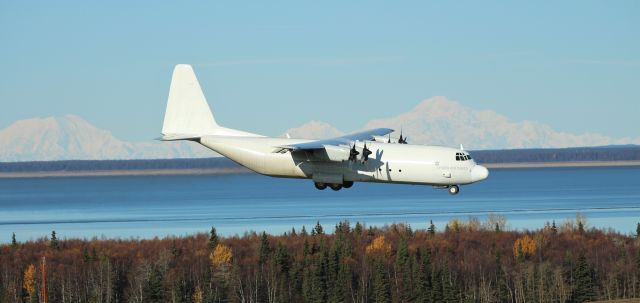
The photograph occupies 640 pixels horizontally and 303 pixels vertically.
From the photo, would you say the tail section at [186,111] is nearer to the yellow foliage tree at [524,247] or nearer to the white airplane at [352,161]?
the white airplane at [352,161]

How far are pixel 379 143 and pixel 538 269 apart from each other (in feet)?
349

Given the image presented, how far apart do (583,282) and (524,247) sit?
14693 millimetres

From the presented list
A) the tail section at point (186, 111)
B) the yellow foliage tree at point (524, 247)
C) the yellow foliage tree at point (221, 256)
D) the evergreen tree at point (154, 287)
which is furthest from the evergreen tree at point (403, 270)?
the tail section at point (186, 111)

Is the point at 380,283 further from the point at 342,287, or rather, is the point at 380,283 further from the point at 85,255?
the point at 85,255

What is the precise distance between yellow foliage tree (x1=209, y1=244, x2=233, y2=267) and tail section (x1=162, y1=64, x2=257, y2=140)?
92.4 m

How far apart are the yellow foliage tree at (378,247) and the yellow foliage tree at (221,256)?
22.7 meters

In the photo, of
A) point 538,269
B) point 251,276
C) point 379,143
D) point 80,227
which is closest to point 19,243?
point 80,227

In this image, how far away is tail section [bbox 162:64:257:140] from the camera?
294ft

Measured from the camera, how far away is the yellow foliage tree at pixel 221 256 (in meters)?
182

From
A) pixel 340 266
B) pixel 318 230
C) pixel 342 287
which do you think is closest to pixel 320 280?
pixel 342 287

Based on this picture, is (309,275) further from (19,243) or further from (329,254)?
(19,243)

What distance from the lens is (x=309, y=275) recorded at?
174 metres

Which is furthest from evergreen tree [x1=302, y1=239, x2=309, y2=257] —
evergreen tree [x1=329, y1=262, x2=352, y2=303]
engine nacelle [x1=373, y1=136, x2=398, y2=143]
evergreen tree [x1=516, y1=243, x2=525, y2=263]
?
engine nacelle [x1=373, y1=136, x2=398, y2=143]

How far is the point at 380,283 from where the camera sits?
562ft
